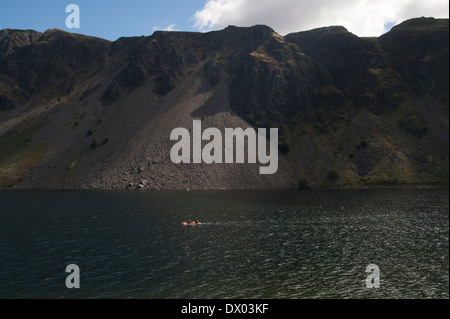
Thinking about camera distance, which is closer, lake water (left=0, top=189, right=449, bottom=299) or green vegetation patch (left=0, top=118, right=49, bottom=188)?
lake water (left=0, top=189, right=449, bottom=299)

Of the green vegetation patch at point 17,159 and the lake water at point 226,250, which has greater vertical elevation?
the green vegetation patch at point 17,159

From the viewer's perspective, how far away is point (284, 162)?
17425cm

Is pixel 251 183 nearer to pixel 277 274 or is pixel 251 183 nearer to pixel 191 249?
pixel 191 249

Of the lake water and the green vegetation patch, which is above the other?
the green vegetation patch

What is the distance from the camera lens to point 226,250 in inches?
2391

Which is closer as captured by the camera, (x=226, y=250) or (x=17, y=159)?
(x=226, y=250)

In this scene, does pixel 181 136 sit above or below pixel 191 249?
above

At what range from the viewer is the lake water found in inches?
1711

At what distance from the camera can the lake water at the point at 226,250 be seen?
43469mm

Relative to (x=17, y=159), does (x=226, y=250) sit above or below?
below

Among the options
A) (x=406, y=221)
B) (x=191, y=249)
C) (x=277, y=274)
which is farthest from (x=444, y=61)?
(x=406, y=221)
